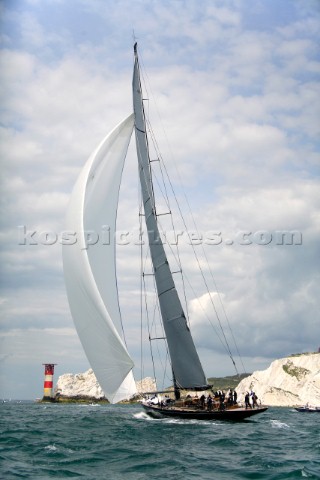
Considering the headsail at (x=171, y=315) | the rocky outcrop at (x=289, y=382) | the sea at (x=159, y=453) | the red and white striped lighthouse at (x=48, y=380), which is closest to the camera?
the sea at (x=159, y=453)

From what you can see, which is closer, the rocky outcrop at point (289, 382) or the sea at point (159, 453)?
the sea at point (159, 453)

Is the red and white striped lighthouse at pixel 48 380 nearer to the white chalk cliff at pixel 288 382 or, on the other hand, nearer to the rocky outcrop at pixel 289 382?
the white chalk cliff at pixel 288 382

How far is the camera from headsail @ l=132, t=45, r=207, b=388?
35812mm

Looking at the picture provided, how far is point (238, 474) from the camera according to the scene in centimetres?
1878

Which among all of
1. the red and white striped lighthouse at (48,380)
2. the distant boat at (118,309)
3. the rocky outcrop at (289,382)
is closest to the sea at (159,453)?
the distant boat at (118,309)

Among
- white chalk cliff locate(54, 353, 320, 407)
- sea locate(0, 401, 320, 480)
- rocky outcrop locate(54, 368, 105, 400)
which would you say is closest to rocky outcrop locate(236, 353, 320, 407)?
white chalk cliff locate(54, 353, 320, 407)

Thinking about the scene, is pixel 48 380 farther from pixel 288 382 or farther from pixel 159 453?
pixel 159 453

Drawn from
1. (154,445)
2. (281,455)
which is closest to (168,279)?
(154,445)

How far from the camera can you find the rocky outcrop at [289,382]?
98062mm

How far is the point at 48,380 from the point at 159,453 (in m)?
117

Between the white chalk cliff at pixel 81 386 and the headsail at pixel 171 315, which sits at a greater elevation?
the headsail at pixel 171 315

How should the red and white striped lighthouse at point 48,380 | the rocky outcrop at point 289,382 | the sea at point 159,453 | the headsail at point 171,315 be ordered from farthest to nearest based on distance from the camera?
the red and white striped lighthouse at point 48,380 < the rocky outcrop at point 289,382 < the headsail at point 171,315 < the sea at point 159,453

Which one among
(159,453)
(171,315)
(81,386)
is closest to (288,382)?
(81,386)

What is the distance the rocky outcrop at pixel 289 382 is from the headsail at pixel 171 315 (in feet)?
213
